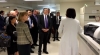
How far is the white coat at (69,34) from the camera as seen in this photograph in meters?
3.26

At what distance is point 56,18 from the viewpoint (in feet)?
27.0

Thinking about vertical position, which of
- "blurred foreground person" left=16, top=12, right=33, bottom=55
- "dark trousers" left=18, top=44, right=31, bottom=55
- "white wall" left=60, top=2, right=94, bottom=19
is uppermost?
"white wall" left=60, top=2, right=94, bottom=19

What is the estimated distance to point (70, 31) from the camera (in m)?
3.27

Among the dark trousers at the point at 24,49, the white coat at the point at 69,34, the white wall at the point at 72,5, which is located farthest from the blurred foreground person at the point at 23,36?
the white wall at the point at 72,5

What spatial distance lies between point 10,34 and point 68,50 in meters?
1.44

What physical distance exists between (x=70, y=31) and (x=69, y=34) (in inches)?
2.8

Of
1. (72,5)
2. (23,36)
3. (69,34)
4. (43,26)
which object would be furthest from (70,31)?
(72,5)

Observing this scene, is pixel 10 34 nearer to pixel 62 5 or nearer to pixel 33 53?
pixel 33 53

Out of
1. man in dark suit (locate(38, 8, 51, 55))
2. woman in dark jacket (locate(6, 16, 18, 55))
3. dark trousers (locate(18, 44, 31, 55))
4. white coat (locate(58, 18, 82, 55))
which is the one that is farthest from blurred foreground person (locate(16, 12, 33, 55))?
man in dark suit (locate(38, 8, 51, 55))

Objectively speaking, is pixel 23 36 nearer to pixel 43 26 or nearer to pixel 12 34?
pixel 12 34

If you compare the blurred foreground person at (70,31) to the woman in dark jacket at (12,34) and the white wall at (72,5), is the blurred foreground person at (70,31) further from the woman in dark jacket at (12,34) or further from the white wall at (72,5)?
the white wall at (72,5)

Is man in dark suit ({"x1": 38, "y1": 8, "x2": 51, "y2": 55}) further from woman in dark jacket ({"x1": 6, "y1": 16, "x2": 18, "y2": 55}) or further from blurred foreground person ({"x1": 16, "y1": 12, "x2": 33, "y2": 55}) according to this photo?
blurred foreground person ({"x1": 16, "y1": 12, "x2": 33, "y2": 55})

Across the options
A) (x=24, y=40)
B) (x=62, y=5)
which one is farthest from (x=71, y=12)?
(x=62, y=5)

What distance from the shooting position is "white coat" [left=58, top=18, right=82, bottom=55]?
3.26 metres
